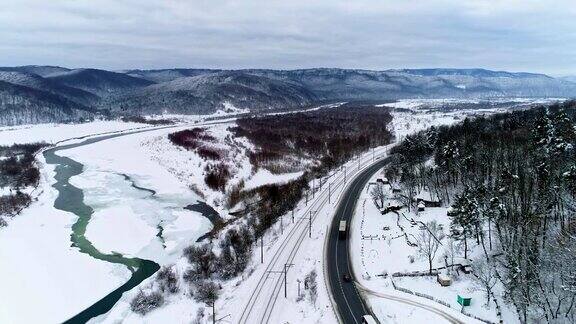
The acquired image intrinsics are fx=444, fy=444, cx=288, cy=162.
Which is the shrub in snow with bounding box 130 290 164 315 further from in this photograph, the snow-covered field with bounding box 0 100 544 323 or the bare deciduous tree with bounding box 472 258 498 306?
the bare deciduous tree with bounding box 472 258 498 306

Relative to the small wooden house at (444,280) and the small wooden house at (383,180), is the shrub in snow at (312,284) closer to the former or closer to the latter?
the small wooden house at (444,280)

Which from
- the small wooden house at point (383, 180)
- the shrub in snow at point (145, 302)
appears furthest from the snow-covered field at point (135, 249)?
the small wooden house at point (383, 180)

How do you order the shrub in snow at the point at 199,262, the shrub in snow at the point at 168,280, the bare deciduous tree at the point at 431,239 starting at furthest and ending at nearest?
Answer: the bare deciduous tree at the point at 431,239 → the shrub in snow at the point at 199,262 → the shrub in snow at the point at 168,280

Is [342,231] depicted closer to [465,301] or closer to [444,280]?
[444,280]

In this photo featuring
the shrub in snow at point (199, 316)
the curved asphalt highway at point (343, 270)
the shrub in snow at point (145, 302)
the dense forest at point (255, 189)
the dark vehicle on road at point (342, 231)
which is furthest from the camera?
the dark vehicle on road at point (342, 231)

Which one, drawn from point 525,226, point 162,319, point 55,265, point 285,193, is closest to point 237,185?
point 285,193

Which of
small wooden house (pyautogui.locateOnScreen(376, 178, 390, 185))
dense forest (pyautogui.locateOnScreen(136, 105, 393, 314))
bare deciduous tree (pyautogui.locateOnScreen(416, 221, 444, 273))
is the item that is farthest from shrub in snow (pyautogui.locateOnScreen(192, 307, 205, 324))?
small wooden house (pyautogui.locateOnScreen(376, 178, 390, 185))
